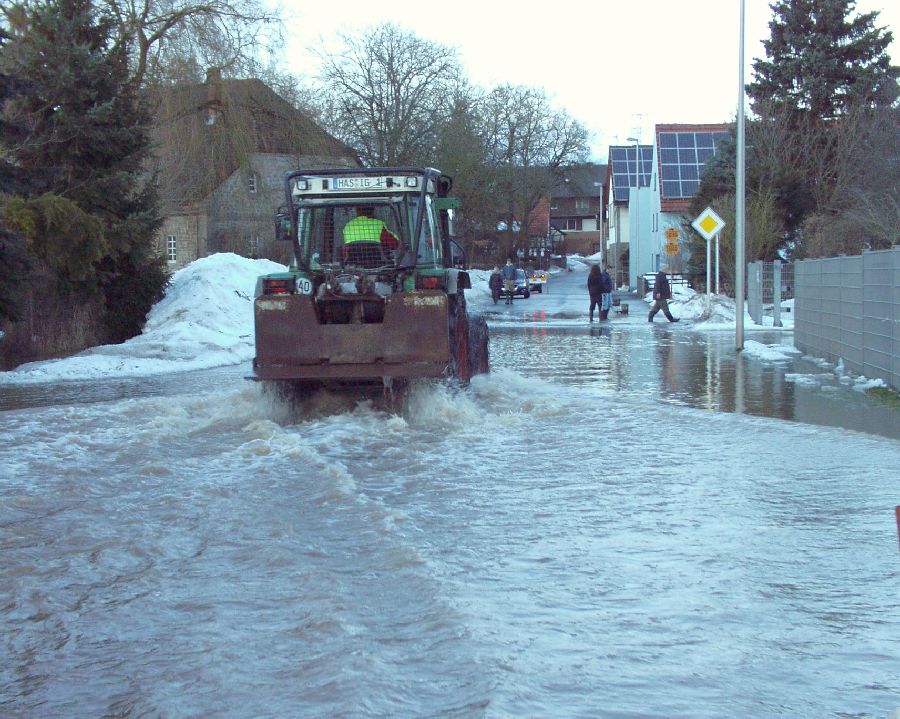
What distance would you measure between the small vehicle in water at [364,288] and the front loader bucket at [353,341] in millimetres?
11

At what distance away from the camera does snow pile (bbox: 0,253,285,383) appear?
18.6m

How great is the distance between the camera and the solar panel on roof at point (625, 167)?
91.2 metres

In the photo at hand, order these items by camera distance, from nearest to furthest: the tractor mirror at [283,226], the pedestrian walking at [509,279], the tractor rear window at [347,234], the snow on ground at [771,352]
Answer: the tractor rear window at [347,234] < the tractor mirror at [283,226] < the snow on ground at [771,352] < the pedestrian walking at [509,279]

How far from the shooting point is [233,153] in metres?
39.2

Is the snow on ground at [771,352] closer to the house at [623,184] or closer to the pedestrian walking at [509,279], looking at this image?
the pedestrian walking at [509,279]

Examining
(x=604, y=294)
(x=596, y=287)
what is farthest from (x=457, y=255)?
(x=604, y=294)

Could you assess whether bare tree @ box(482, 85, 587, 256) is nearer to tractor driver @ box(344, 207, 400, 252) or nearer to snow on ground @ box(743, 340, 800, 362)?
snow on ground @ box(743, 340, 800, 362)

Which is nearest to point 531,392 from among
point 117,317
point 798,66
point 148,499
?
point 148,499

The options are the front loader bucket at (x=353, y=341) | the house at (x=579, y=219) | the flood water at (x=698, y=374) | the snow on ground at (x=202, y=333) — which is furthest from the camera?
the house at (x=579, y=219)

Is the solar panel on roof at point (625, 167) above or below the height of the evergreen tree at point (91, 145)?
above

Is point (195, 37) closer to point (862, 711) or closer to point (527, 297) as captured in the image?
point (527, 297)

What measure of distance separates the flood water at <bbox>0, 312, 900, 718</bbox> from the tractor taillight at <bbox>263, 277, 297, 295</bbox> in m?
1.41

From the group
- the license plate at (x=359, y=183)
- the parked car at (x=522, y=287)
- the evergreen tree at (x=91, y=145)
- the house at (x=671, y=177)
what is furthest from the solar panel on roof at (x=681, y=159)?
the license plate at (x=359, y=183)

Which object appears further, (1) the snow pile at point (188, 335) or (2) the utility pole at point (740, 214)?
(2) the utility pole at point (740, 214)
